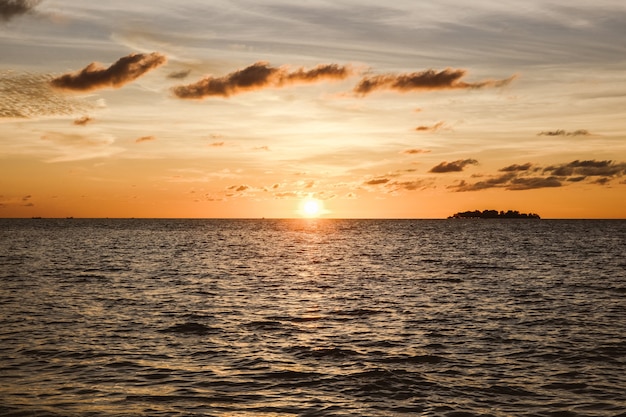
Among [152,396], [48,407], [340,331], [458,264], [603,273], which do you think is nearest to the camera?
[48,407]

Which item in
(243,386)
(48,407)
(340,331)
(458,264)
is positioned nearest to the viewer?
(48,407)

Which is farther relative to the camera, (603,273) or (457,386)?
(603,273)

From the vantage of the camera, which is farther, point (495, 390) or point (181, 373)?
point (181, 373)

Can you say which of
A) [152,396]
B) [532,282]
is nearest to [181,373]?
[152,396]

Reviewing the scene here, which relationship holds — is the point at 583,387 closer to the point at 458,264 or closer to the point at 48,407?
the point at 48,407

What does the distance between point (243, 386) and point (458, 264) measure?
6635 cm

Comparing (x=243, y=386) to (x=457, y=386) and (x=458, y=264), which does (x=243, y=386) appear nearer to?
(x=457, y=386)

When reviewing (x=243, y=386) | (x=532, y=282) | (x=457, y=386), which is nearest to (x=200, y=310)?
(x=243, y=386)

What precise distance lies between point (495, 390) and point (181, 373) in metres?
12.6

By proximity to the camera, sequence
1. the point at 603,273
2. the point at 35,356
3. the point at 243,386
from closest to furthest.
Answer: the point at 243,386 < the point at 35,356 < the point at 603,273

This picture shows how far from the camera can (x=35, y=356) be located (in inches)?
1054

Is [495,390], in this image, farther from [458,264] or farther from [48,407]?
[458,264]

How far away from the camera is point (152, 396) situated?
839 inches

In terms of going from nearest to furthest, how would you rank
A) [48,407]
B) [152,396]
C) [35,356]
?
[48,407] → [152,396] → [35,356]
